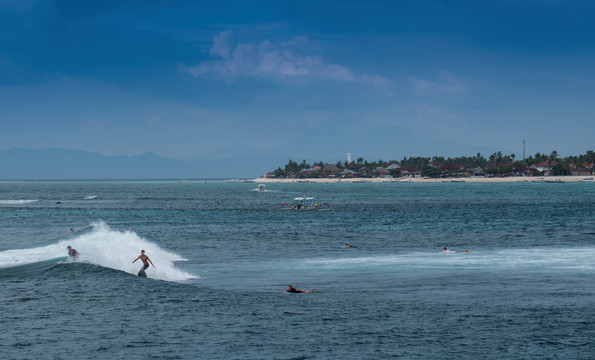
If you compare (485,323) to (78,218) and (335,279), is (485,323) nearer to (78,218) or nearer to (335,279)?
(335,279)

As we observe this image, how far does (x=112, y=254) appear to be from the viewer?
155 ft

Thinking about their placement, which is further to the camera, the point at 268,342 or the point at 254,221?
the point at 254,221

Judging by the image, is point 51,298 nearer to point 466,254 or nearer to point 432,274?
point 432,274

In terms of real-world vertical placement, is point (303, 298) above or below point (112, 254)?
below

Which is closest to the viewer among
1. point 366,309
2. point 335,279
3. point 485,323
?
point 485,323

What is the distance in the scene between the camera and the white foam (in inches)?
1674

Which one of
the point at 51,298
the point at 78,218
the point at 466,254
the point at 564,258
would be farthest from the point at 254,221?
the point at 51,298

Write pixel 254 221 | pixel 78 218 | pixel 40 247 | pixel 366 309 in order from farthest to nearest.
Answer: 1. pixel 78 218
2. pixel 254 221
3. pixel 40 247
4. pixel 366 309

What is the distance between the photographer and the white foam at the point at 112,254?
42531 millimetres

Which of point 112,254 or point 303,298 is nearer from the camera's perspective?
point 303,298

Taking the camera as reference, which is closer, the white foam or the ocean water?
the ocean water

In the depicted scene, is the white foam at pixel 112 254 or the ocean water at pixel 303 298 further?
the white foam at pixel 112 254

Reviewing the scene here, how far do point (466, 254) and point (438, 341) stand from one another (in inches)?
1017

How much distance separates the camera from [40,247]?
185ft
